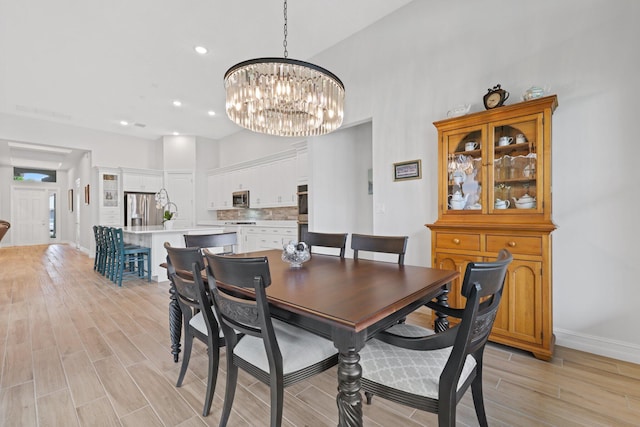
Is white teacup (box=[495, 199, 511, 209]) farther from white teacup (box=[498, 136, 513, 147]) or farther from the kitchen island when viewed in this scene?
the kitchen island

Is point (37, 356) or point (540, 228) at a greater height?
point (540, 228)

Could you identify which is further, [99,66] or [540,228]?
[99,66]

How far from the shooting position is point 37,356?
2.30 meters

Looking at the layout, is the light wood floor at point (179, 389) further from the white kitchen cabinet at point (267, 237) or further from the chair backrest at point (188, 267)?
the white kitchen cabinet at point (267, 237)

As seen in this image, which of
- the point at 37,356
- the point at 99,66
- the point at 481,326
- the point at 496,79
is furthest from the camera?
the point at 99,66

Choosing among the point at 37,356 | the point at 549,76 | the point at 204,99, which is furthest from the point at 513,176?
the point at 204,99

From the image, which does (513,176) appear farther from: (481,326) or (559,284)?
(481,326)

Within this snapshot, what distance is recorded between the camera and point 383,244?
231cm

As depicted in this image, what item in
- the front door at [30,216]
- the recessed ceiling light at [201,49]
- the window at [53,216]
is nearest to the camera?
the recessed ceiling light at [201,49]

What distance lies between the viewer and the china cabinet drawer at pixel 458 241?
2465 millimetres

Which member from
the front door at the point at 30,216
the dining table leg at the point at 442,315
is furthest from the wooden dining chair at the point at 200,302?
the front door at the point at 30,216

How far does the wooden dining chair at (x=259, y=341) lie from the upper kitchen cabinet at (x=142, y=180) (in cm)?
768

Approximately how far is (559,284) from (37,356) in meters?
4.34

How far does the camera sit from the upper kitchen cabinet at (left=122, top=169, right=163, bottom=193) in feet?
24.7
